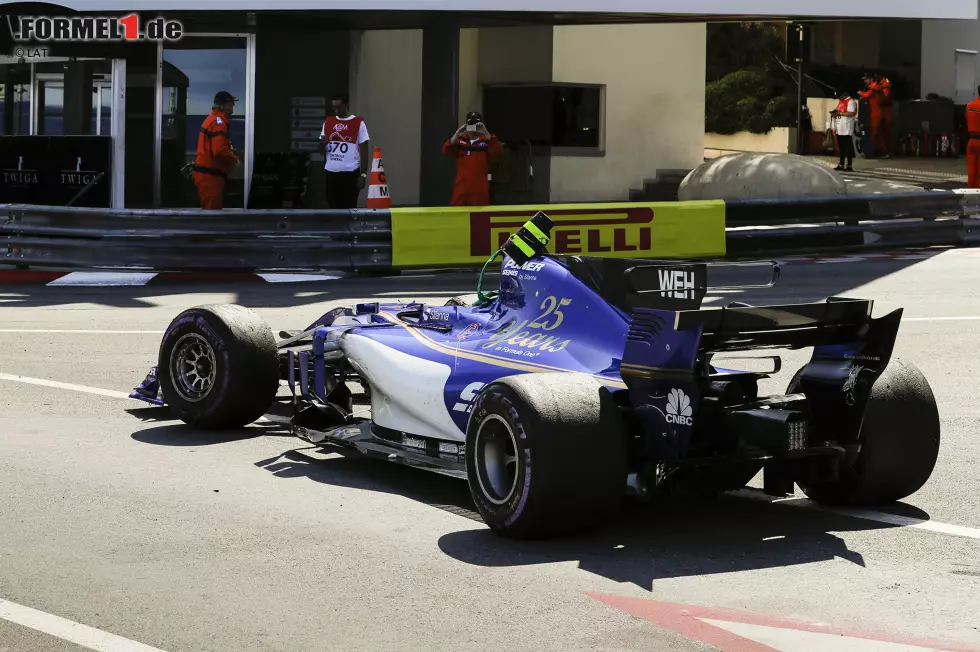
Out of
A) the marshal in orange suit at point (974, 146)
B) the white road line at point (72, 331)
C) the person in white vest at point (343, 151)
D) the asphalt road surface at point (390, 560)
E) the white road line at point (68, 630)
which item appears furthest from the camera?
the marshal in orange suit at point (974, 146)

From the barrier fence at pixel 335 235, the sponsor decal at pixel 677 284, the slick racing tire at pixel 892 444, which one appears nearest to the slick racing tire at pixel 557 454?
the sponsor decal at pixel 677 284

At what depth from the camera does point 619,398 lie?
6582 millimetres

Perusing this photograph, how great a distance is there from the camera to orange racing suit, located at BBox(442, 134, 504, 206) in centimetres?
2002

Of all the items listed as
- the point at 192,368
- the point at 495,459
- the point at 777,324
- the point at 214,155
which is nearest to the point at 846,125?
the point at 214,155

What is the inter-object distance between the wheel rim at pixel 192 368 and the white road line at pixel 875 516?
3059 millimetres

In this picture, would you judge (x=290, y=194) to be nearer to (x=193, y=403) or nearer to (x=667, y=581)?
(x=193, y=403)

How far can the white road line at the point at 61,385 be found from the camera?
989 centimetres

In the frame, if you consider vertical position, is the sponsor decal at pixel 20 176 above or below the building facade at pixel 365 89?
below

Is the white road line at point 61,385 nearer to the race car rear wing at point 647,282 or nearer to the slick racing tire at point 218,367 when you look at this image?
the slick racing tire at point 218,367

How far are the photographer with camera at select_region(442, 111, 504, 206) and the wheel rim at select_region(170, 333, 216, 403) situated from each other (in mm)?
11333

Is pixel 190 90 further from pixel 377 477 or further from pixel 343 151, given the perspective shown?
pixel 377 477

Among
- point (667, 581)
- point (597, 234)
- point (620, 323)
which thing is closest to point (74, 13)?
point (597, 234)

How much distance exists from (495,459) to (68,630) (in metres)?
1.99

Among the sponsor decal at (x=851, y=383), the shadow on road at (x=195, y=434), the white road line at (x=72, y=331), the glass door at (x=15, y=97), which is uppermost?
the glass door at (x=15, y=97)
